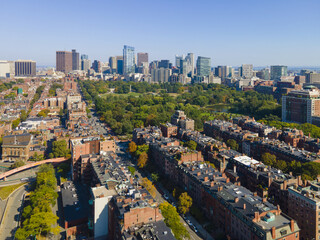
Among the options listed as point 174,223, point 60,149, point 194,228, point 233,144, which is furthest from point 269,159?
point 60,149

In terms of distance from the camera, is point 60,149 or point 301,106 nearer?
point 60,149

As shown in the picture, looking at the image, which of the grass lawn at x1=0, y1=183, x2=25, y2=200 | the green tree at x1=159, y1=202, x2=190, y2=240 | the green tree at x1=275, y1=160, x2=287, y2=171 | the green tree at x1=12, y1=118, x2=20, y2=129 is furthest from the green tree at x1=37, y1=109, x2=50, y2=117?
the green tree at x1=275, y1=160, x2=287, y2=171

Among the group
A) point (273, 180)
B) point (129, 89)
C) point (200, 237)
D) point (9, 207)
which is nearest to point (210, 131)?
point (273, 180)

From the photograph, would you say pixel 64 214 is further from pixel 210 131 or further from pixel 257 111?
pixel 257 111

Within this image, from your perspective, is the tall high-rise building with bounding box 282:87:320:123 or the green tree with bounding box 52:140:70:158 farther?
the tall high-rise building with bounding box 282:87:320:123

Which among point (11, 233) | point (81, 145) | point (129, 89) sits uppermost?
point (129, 89)

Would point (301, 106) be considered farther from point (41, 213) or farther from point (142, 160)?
point (41, 213)

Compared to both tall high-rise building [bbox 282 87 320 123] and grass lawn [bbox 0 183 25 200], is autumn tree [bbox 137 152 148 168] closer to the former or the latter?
grass lawn [bbox 0 183 25 200]
